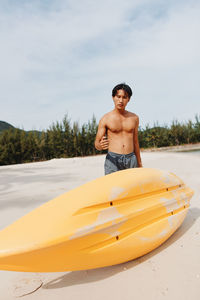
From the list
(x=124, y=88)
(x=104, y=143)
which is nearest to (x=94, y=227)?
(x=104, y=143)

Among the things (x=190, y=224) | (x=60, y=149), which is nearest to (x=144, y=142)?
(x=60, y=149)

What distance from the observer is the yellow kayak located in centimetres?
149

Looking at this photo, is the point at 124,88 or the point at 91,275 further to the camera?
the point at 124,88

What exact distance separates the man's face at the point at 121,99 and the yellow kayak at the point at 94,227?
0.76 m

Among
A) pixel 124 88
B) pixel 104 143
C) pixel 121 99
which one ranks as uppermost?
pixel 124 88

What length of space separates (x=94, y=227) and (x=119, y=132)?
3.87ft

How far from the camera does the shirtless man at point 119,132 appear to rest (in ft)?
8.16

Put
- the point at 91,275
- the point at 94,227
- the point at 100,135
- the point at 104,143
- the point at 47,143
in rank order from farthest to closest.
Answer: the point at 47,143 → the point at 100,135 → the point at 104,143 → the point at 91,275 → the point at 94,227

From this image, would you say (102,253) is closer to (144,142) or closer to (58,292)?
(58,292)

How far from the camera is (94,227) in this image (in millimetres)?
1646

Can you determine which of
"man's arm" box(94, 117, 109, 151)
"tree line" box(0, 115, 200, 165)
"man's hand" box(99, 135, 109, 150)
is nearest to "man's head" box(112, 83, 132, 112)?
"man's arm" box(94, 117, 109, 151)

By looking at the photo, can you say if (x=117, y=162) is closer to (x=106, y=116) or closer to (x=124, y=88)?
(x=106, y=116)

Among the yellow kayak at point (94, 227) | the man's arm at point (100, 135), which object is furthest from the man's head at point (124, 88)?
the yellow kayak at point (94, 227)

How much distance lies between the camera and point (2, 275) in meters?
1.86
